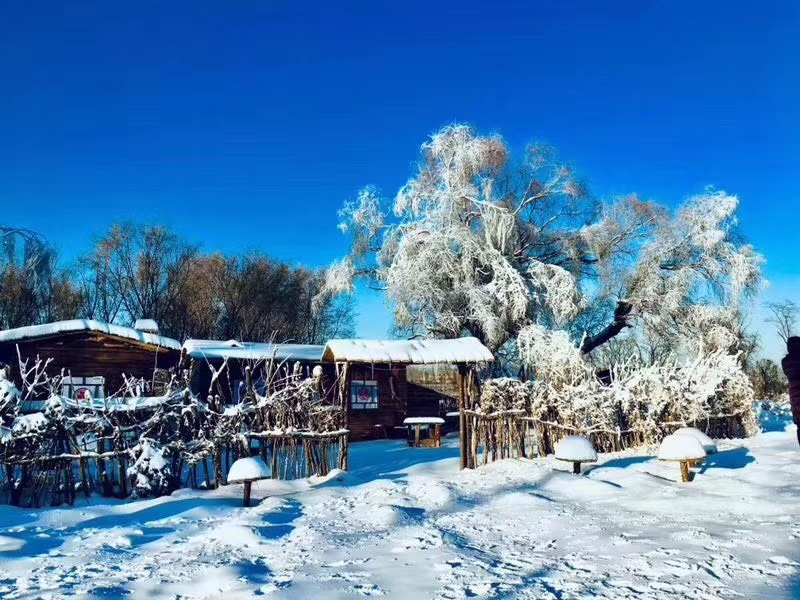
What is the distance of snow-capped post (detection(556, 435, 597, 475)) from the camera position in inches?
417

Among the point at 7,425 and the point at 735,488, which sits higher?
the point at 7,425

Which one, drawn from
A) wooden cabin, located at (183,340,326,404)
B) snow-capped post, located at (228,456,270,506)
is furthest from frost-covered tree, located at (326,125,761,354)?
snow-capped post, located at (228,456,270,506)

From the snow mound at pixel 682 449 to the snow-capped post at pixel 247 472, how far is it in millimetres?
6701

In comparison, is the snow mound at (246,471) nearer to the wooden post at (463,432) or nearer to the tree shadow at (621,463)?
the wooden post at (463,432)

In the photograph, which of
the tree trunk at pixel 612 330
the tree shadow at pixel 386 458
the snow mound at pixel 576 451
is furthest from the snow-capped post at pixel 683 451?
the tree trunk at pixel 612 330

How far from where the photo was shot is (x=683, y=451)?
1000 cm

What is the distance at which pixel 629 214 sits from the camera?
22.8m

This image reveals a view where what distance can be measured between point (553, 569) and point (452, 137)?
20.1 m

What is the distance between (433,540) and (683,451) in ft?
18.6

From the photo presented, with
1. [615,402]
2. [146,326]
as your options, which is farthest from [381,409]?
[615,402]

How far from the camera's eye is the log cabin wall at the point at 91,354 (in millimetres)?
16406

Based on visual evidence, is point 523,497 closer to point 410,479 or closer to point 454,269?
point 410,479

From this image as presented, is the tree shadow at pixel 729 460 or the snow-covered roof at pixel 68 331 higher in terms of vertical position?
the snow-covered roof at pixel 68 331

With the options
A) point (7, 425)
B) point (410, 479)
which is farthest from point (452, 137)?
point (7, 425)
